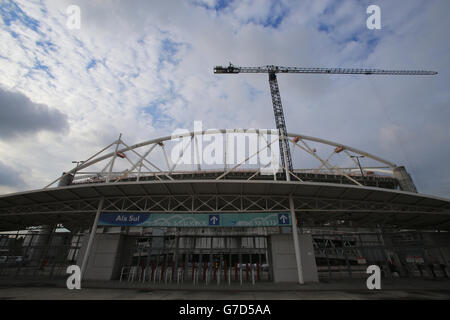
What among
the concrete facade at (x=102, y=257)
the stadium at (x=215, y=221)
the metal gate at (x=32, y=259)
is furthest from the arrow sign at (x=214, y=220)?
the metal gate at (x=32, y=259)

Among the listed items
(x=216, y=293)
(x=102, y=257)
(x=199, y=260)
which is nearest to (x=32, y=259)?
(x=102, y=257)

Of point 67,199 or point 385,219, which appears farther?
point 385,219

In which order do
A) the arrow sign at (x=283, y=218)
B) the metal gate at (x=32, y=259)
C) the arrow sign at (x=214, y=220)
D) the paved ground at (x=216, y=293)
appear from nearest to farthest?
the paved ground at (x=216, y=293) → the arrow sign at (x=283, y=218) → the arrow sign at (x=214, y=220) → the metal gate at (x=32, y=259)

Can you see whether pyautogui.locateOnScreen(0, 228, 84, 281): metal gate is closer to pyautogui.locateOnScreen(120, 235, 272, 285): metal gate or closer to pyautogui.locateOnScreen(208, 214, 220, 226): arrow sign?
pyautogui.locateOnScreen(120, 235, 272, 285): metal gate

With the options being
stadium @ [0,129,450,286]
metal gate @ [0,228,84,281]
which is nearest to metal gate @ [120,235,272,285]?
stadium @ [0,129,450,286]

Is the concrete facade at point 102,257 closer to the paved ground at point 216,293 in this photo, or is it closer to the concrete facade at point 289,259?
the paved ground at point 216,293

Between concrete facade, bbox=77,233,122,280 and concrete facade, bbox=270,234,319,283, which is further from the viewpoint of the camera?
concrete facade, bbox=77,233,122,280

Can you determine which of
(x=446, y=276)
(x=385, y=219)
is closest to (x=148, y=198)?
(x=385, y=219)

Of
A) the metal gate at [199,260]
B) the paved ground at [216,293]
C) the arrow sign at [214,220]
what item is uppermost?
the arrow sign at [214,220]

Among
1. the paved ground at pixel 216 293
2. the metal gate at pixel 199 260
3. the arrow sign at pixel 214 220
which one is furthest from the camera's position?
the metal gate at pixel 199 260

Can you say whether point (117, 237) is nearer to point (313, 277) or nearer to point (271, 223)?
point (271, 223)

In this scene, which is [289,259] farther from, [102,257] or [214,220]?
[102,257]
